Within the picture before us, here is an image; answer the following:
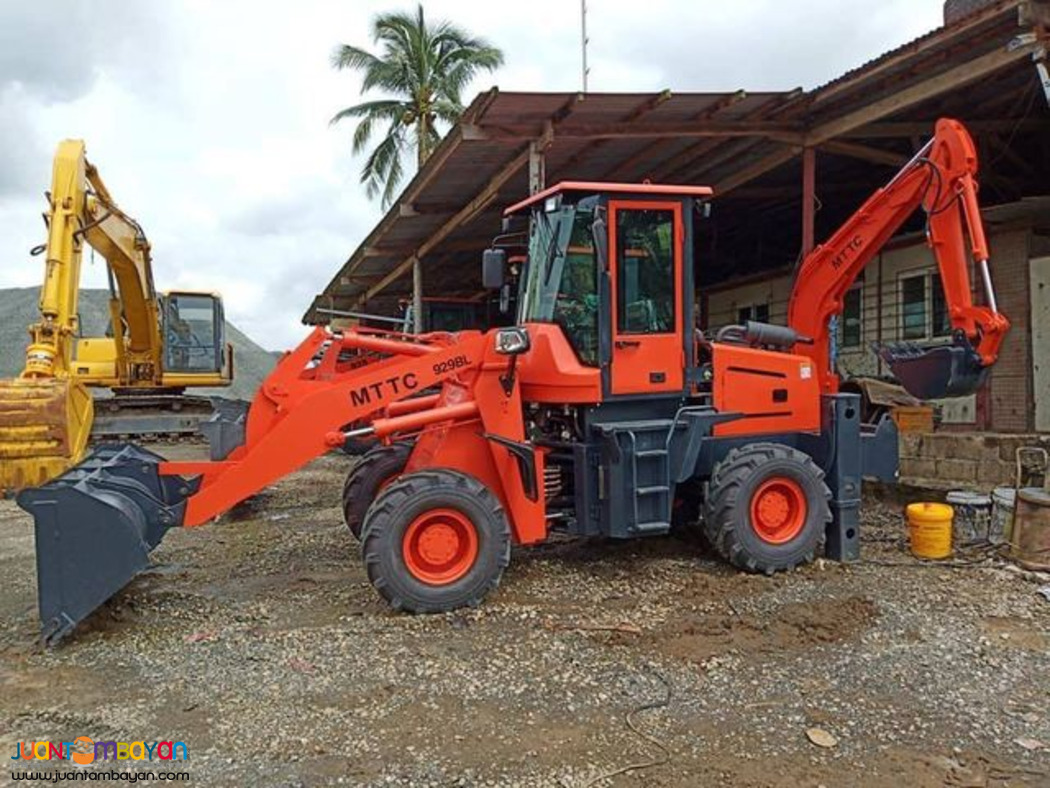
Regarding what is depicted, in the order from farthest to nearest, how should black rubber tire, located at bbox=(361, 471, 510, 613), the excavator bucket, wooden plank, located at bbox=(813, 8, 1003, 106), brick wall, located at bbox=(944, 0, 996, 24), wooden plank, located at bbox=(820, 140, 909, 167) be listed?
brick wall, located at bbox=(944, 0, 996, 24) → wooden plank, located at bbox=(820, 140, 909, 167) → the excavator bucket → wooden plank, located at bbox=(813, 8, 1003, 106) → black rubber tire, located at bbox=(361, 471, 510, 613)

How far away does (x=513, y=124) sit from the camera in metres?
8.16

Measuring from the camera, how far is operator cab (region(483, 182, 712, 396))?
18.2 feet

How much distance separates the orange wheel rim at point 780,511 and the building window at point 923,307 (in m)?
6.71

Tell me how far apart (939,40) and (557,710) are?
624 cm

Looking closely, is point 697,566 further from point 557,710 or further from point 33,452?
point 33,452

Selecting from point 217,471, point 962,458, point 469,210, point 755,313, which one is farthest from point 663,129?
point 755,313

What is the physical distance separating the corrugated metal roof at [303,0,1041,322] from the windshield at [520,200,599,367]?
8.00 feet

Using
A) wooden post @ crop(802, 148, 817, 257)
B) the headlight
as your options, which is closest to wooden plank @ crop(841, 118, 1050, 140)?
wooden post @ crop(802, 148, 817, 257)

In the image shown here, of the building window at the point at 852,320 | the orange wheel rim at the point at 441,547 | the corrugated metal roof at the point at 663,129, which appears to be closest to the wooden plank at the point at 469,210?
the corrugated metal roof at the point at 663,129

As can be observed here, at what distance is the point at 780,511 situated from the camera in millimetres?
5844

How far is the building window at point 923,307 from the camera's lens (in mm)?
11367

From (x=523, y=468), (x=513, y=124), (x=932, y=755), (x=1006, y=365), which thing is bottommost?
(x=932, y=755)

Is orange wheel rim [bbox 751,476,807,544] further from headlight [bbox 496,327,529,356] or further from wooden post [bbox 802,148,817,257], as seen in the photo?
wooden post [bbox 802,148,817,257]

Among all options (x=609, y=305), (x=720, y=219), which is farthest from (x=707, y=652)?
(x=720, y=219)
